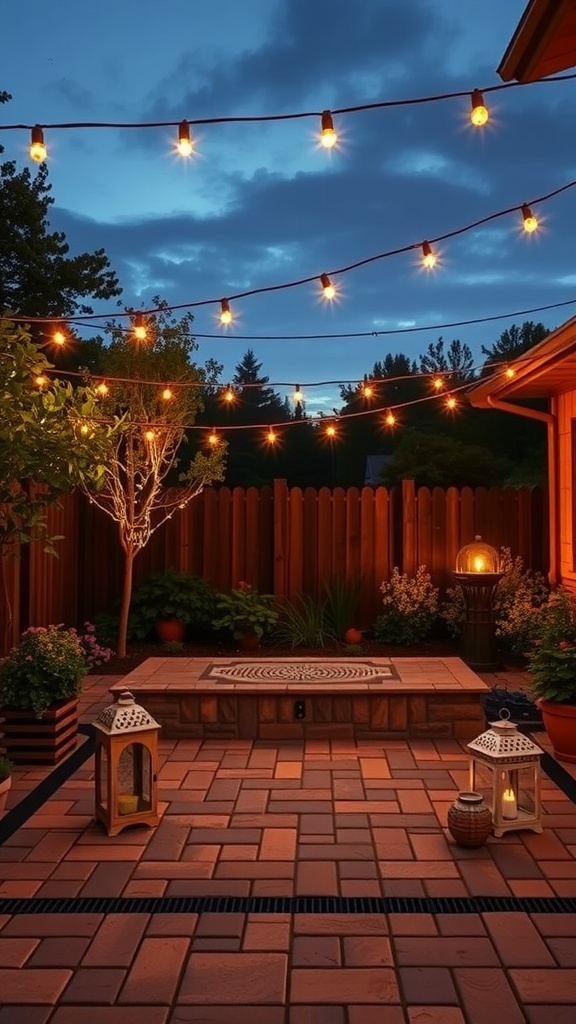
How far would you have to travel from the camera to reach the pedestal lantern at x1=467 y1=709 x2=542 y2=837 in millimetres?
3490

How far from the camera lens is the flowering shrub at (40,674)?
14.9 feet

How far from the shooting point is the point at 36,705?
4484mm

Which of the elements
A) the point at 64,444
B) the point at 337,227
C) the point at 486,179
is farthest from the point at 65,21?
the point at 337,227

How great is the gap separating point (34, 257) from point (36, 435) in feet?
30.2

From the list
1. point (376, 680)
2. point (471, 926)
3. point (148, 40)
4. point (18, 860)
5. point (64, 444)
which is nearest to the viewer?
point (471, 926)

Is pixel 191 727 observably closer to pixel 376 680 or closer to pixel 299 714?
pixel 299 714

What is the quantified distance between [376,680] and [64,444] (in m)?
2.51

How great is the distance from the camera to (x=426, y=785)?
418 cm

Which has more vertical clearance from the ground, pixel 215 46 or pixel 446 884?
pixel 215 46

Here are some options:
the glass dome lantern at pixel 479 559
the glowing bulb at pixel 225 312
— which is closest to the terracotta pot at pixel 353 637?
the glass dome lantern at pixel 479 559

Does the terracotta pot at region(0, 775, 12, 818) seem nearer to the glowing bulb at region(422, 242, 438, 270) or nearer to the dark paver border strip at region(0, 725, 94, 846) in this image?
the dark paver border strip at region(0, 725, 94, 846)

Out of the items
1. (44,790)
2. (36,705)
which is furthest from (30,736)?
(44,790)

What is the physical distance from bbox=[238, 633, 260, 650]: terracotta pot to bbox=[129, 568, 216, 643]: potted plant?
0.41m

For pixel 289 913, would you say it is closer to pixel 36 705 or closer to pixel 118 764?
pixel 118 764
